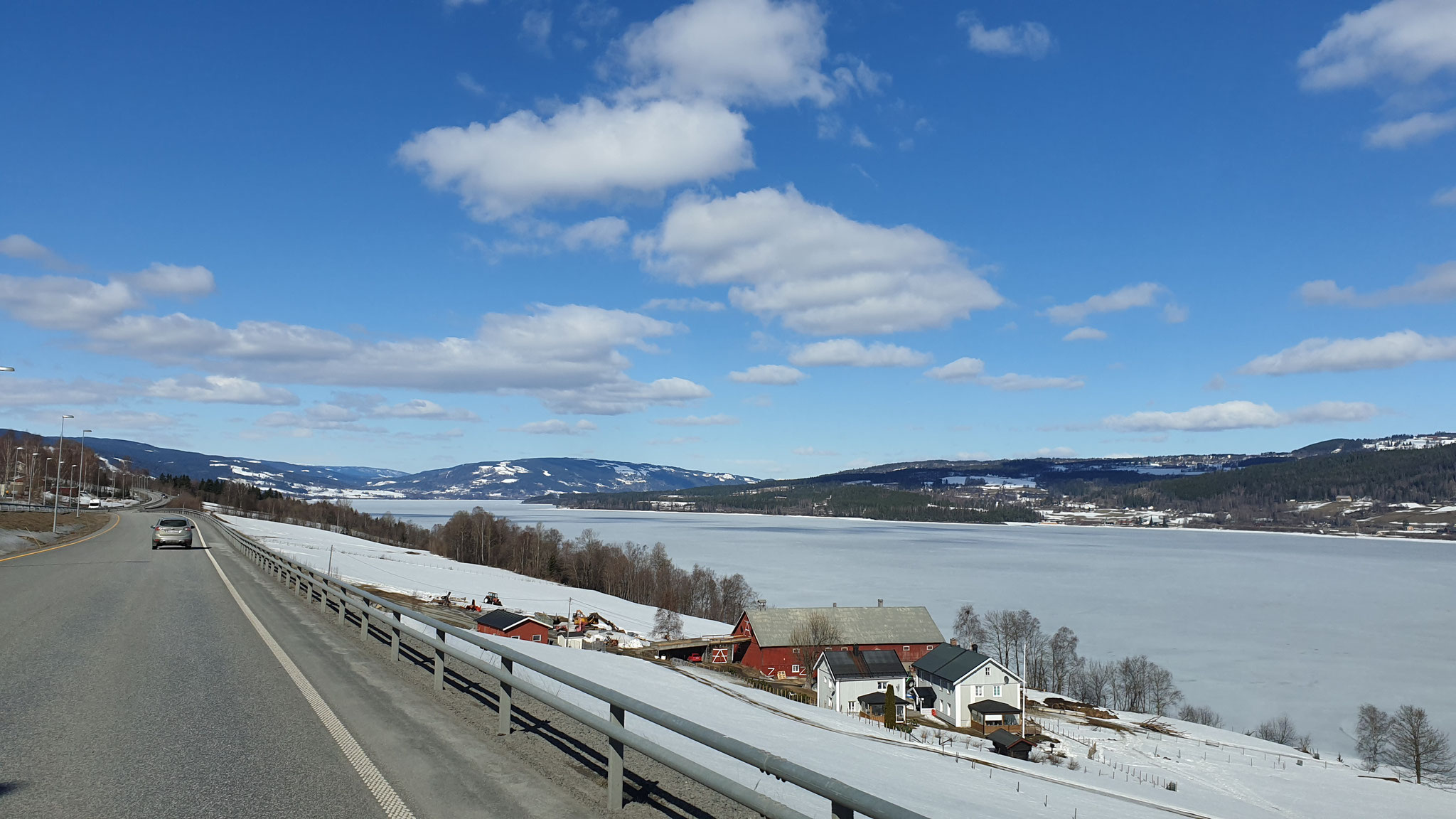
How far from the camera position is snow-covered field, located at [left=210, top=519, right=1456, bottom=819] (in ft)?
32.1

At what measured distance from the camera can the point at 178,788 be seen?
18.7ft

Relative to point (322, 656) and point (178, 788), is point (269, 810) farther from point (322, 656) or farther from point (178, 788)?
point (322, 656)

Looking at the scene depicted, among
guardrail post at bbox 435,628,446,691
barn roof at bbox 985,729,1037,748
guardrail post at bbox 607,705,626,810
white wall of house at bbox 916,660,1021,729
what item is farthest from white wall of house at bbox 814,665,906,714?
guardrail post at bbox 607,705,626,810

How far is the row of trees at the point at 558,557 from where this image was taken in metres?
85.6

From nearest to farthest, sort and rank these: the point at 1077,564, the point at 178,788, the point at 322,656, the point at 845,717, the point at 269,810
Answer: the point at 269,810, the point at 178,788, the point at 322,656, the point at 845,717, the point at 1077,564

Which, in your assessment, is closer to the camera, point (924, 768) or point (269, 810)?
point (269, 810)

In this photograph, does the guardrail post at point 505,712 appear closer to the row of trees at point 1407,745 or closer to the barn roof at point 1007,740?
the barn roof at point 1007,740

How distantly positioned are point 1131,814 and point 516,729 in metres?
10.4

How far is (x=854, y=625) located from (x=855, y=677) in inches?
300

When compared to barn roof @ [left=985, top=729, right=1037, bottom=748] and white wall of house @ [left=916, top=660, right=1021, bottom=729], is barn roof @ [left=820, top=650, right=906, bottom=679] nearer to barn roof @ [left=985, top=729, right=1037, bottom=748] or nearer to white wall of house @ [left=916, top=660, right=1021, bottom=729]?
white wall of house @ [left=916, top=660, right=1021, bottom=729]

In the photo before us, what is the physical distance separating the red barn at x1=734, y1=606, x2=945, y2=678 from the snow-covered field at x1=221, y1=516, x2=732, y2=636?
8676 mm

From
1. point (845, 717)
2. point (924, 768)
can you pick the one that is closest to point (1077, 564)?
point (845, 717)

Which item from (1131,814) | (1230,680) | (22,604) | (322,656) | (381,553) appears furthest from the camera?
(381,553)

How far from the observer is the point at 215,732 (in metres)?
7.21
